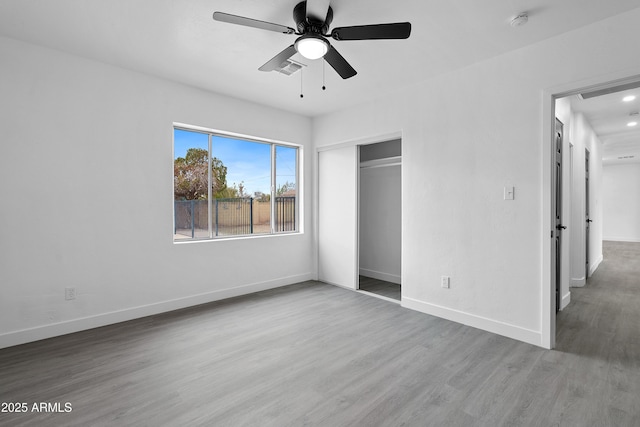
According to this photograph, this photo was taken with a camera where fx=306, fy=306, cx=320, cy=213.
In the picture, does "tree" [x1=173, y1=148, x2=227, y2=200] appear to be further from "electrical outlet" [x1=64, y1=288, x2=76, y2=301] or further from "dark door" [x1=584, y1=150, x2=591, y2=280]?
"dark door" [x1=584, y1=150, x2=591, y2=280]

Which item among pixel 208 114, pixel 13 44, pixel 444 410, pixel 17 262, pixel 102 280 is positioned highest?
pixel 13 44

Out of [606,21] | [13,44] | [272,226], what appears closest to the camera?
[606,21]

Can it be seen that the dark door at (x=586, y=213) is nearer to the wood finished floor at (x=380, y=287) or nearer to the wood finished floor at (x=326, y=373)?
the wood finished floor at (x=326, y=373)

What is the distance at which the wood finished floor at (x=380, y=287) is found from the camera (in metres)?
4.41

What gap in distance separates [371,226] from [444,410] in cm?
372

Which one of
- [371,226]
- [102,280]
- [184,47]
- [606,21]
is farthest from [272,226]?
[606,21]

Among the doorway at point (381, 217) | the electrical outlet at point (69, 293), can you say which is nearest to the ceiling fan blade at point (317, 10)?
the doorway at point (381, 217)

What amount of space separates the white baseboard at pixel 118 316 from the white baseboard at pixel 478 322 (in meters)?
2.16

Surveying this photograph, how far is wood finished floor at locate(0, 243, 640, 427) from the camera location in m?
1.87

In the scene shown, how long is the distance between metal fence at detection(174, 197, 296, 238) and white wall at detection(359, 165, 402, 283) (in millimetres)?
1363

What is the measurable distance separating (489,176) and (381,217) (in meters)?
2.36

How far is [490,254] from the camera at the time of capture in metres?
3.12

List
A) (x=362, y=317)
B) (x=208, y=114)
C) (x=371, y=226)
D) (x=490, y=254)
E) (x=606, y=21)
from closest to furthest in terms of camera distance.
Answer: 1. (x=606, y=21)
2. (x=490, y=254)
3. (x=362, y=317)
4. (x=208, y=114)
5. (x=371, y=226)

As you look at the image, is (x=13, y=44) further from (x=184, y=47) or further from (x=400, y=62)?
(x=400, y=62)
